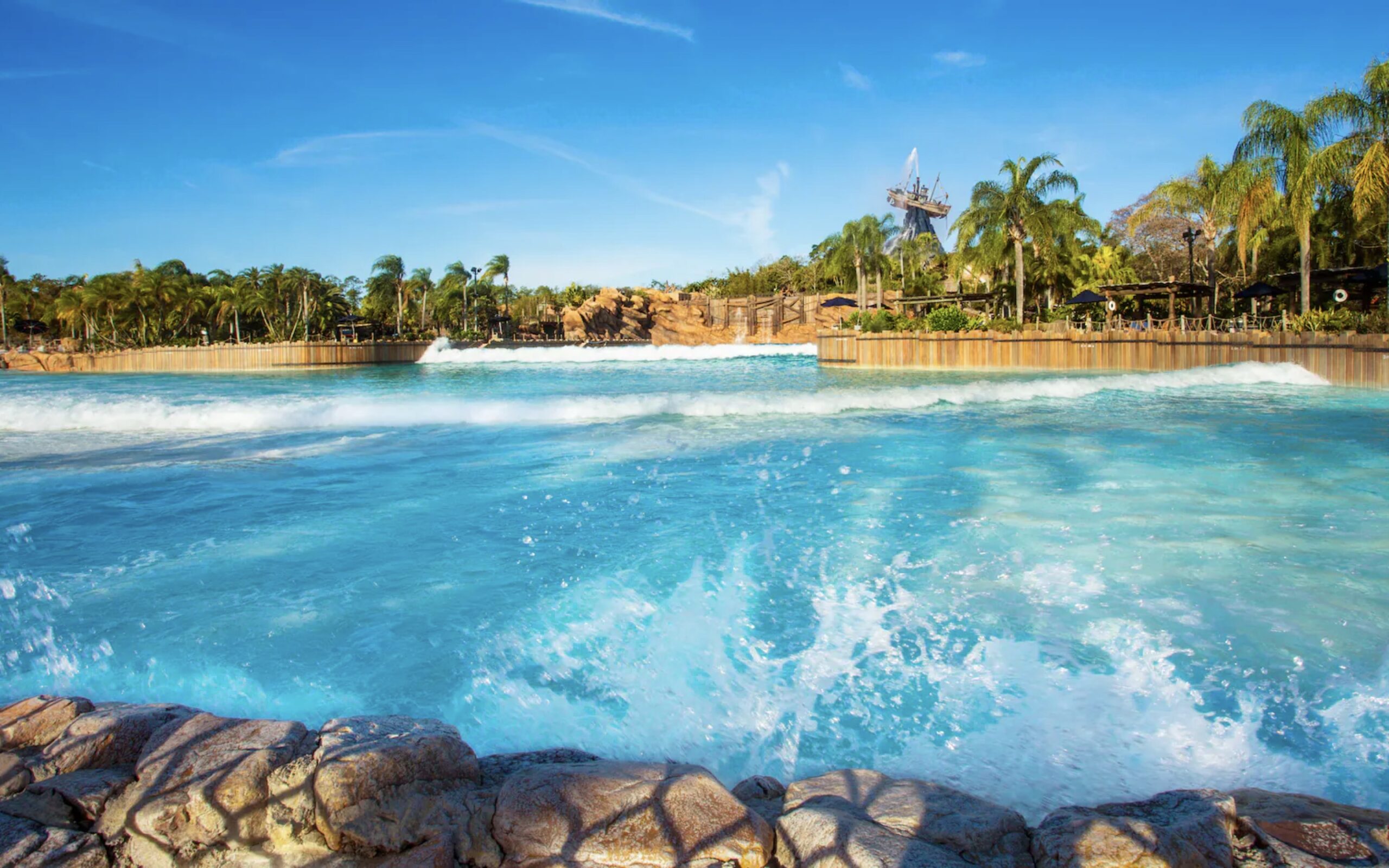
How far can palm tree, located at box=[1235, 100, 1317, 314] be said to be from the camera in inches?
1046

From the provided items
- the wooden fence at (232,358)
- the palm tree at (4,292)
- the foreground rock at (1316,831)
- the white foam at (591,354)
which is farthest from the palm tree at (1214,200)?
the palm tree at (4,292)

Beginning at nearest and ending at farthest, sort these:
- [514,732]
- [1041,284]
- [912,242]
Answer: [514,732] → [1041,284] → [912,242]

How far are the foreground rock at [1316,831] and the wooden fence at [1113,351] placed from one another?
2284 cm

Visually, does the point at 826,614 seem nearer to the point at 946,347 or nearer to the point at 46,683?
the point at 46,683

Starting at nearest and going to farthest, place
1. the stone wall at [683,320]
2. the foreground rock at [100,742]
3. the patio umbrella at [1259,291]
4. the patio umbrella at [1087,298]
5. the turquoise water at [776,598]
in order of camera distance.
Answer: the foreground rock at [100,742] → the turquoise water at [776,598] → the patio umbrella at [1259,291] → the patio umbrella at [1087,298] → the stone wall at [683,320]

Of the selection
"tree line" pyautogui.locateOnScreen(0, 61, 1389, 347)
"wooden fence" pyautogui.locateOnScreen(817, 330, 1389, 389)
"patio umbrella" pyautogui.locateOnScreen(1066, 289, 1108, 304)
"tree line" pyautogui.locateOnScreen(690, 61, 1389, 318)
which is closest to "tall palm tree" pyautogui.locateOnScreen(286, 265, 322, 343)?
"tree line" pyautogui.locateOnScreen(0, 61, 1389, 347)

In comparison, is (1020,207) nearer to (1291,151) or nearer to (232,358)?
(1291,151)

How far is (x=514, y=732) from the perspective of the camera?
4051 mm

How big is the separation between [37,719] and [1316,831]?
4.75 meters

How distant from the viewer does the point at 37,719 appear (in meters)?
3.40

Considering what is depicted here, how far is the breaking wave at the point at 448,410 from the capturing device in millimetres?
17031

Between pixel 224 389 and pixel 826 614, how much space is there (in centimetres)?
3341

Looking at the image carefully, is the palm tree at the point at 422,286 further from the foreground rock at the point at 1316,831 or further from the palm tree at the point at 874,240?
the foreground rock at the point at 1316,831

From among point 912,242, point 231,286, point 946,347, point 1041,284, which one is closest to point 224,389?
point 946,347
